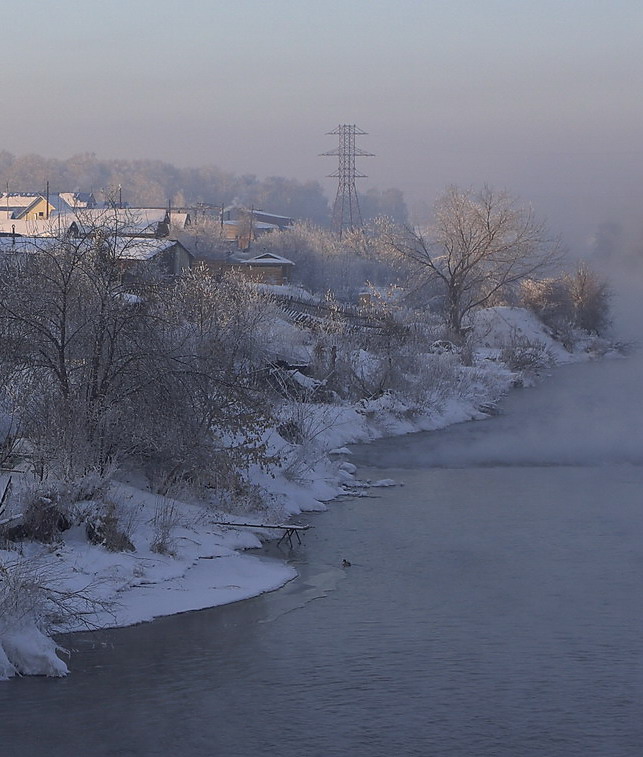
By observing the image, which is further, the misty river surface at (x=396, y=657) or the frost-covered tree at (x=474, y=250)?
the frost-covered tree at (x=474, y=250)

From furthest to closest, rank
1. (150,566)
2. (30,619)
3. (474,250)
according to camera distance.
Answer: (474,250) < (150,566) < (30,619)

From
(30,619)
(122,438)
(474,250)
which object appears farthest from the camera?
(474,250)

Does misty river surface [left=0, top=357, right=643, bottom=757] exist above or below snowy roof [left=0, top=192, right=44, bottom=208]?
below

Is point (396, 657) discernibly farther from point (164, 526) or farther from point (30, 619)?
point (164, 526)

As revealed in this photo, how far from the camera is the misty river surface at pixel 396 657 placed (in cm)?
980

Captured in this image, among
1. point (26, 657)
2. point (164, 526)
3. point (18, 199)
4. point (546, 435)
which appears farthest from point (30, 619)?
point (18, 199)

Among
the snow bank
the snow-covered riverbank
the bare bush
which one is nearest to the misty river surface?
the snow bank

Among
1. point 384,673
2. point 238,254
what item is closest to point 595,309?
point 238,254

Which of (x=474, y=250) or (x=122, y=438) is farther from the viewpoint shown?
(x=474, y=250)

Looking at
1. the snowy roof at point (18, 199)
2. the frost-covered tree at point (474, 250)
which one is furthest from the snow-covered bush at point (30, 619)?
the snowy roof at point (18, 199)

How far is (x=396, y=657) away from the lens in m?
11.8

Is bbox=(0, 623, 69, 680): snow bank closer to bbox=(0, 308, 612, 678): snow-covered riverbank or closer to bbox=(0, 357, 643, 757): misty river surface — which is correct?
bbox=(0, 308, 612, 678): snow-covered riverbank

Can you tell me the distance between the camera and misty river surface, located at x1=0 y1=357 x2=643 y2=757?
9805mm

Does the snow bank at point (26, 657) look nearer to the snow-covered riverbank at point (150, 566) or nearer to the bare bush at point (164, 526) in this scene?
the snow-covered riverbank at point (150, 566)
